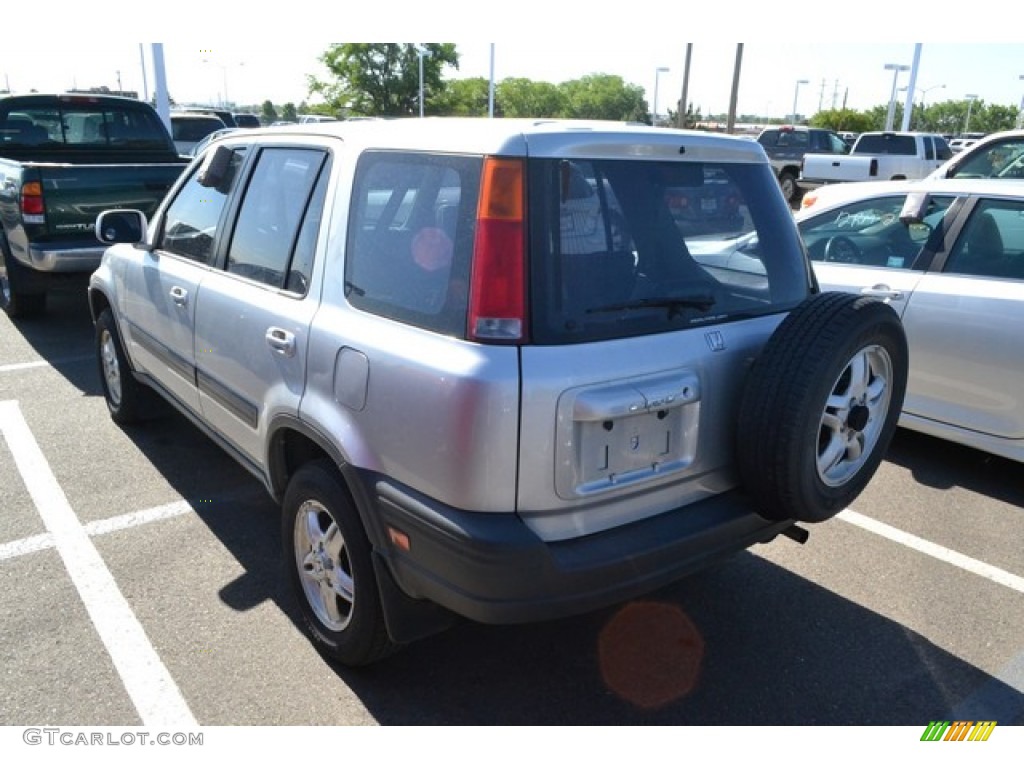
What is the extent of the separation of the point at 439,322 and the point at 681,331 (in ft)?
2.53

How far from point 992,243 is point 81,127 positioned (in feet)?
28.0

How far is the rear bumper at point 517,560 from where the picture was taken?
2.13 m

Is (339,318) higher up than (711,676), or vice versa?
(339,318)

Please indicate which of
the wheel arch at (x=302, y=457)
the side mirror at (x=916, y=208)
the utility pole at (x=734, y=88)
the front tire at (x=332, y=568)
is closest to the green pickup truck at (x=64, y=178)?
the wheel arch at (x=302, y=457)

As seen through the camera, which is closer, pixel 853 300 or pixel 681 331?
pixel 681 331

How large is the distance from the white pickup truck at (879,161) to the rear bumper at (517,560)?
19.2m

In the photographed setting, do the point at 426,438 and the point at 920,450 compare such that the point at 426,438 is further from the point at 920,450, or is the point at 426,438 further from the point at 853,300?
the point at 920,450

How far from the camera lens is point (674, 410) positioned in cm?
243

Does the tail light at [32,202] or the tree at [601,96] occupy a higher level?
the tree at [601,96]

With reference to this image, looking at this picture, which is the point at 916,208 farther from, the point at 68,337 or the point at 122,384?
the point at 68,337

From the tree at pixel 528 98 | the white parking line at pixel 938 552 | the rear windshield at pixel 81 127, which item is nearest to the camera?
the white parking line at pixel 938 552

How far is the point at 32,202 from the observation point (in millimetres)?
6469

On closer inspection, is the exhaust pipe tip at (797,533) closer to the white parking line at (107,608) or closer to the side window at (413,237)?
the side window at (413,237)

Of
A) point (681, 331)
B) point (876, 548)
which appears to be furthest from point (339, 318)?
point (876, 548)
